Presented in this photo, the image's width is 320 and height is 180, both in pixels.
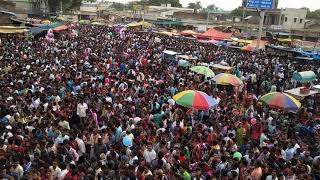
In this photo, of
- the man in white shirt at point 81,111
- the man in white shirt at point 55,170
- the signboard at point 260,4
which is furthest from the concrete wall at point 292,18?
the man in white shirt at point 55,170

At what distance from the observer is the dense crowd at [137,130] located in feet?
24.0

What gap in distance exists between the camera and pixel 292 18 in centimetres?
5444

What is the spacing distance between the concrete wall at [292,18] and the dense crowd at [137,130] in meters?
39.5

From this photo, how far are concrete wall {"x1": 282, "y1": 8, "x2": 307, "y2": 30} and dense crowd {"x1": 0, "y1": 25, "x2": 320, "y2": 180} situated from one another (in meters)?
39.5

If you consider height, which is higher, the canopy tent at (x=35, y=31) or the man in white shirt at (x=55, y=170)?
the canopy tent at (x=35, y=31)

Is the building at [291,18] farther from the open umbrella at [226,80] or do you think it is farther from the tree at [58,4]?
the open umbrella at [226,80]

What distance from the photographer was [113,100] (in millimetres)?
12328

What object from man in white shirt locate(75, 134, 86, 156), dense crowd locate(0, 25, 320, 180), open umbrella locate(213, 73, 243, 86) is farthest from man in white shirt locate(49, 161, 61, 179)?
open umbrella locate(213, 73, 243, 86)

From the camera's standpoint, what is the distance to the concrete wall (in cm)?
5412

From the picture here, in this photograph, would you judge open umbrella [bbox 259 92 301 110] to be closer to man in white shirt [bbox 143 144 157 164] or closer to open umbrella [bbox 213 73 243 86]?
open umbrella [bbox 213 73 243 86]

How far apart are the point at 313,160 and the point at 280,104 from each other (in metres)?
2.82

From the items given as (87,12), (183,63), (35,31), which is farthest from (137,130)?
(87,12)

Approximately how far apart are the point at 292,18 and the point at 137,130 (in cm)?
5050

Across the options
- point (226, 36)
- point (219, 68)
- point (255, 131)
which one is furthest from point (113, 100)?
point (226, 36)
